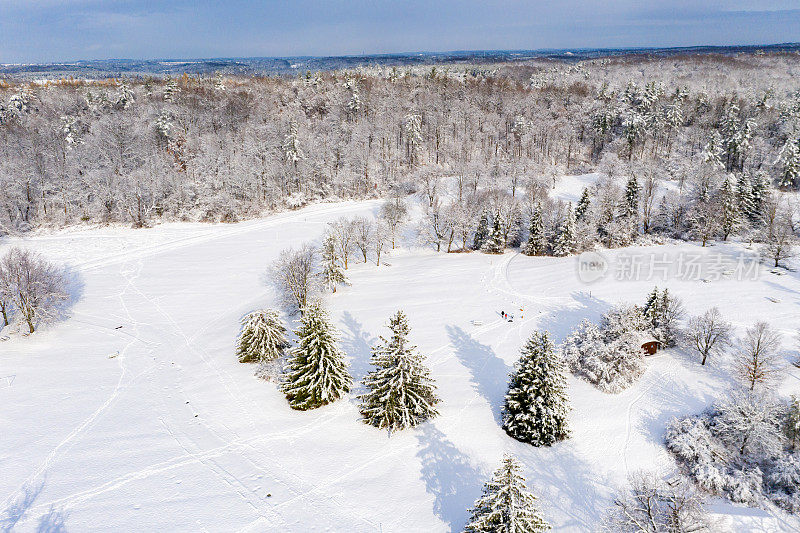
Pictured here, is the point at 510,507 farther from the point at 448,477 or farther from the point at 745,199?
the point at 745,199

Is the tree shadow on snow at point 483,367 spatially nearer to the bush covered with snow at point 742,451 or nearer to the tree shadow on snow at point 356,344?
the tree shadow on snow at point 356,344

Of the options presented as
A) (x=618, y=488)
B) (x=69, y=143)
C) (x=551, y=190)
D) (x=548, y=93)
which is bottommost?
(x=618, y=488)

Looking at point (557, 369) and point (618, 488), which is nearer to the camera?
point (618, 488)

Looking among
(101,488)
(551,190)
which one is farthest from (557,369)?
(551,190)

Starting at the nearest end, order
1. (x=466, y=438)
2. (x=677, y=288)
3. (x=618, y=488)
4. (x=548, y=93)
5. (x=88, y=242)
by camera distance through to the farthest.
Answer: (x=618, y=488) → (x=466, y=438) → (x=677, y=288) → (x=88, y=242) → (x=548, y=93)

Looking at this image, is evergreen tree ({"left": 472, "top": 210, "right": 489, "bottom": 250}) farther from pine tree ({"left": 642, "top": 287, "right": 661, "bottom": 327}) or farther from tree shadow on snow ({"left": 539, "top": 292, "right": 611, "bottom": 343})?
pine tree ({"left": 642, "top": 287, "right": 661, "bottom": 327})

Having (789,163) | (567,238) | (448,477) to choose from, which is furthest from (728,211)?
(448,477)

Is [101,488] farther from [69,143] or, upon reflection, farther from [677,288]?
[69,143]

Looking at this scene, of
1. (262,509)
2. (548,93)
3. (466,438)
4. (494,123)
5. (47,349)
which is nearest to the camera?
(262,509)
